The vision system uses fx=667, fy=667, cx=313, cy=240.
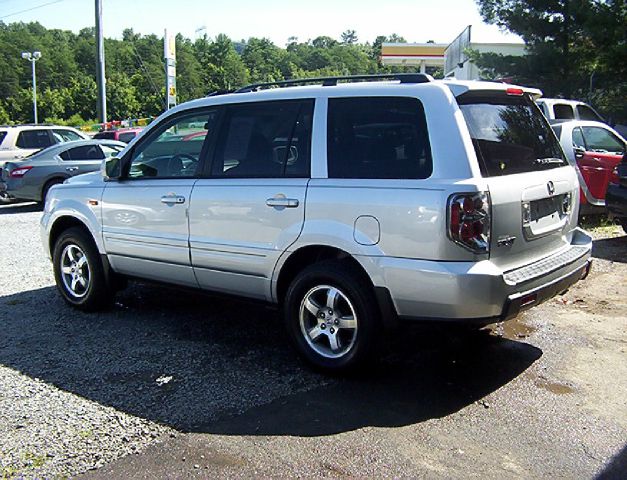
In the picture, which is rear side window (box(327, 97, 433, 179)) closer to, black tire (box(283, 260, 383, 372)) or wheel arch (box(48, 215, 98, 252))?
black tire (box(283, 260, 383, 372))

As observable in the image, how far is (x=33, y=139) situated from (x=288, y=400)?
14.2 m

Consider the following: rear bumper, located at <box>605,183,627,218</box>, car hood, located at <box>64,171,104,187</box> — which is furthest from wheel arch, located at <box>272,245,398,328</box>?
rear bumper, located at <box>605,183,627,218</box>

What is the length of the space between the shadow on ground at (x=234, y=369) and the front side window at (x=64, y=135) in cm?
1106

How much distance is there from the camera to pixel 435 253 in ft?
13.3

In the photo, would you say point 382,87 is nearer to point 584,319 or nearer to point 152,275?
point 152,275

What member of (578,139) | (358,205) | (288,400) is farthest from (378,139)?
(578,139)

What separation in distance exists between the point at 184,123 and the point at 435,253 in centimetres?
274

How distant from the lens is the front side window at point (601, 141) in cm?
1048

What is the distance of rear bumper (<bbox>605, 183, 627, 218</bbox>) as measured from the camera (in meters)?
9.11

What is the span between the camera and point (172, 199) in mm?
5441

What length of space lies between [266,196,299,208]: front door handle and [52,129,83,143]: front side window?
1325 centimetres

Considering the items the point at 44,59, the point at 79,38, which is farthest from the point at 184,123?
the point at 79,38

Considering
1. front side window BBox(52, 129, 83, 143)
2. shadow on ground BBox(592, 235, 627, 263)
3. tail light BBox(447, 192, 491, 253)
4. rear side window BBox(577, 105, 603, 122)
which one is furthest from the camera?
front side window BBox(52, 129, 83, 143)

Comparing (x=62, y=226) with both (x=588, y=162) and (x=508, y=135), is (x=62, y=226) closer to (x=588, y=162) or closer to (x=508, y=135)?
(x=508, y=135)
